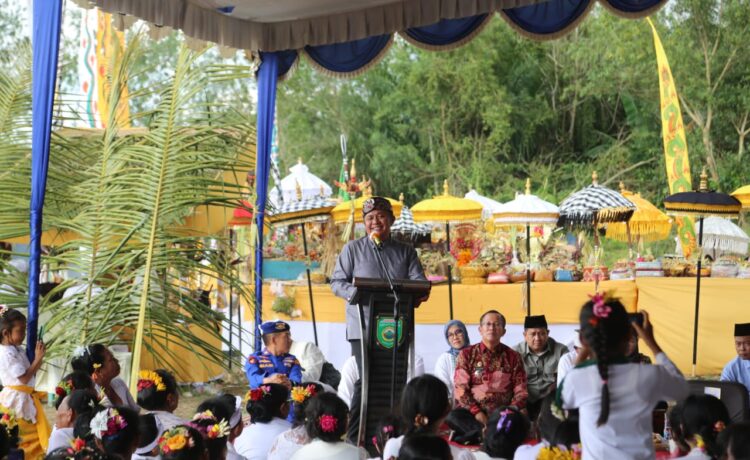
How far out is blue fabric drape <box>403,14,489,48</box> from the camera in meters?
8.62

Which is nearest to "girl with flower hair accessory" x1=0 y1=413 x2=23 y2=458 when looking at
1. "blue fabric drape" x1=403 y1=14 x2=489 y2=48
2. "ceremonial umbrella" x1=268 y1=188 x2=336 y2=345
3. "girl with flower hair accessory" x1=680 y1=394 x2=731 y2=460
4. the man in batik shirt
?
"girl with flower hair accessory" x1=680 y1=394 x2=731 y2=460

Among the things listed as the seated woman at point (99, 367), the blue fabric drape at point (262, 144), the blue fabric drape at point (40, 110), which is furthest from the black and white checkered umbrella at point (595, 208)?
the seated woman at point (99, 367)

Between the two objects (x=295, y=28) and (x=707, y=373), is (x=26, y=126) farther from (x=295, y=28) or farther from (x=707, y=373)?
(x=707, y=373)

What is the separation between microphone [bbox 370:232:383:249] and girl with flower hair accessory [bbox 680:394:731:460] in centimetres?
239

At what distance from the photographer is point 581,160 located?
27.8 metres

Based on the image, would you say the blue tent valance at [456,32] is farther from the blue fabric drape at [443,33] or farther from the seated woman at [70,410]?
the seated woman at [70,410]

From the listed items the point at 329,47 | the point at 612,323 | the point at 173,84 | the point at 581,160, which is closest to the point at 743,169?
the point at 581,160

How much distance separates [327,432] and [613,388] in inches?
57.6

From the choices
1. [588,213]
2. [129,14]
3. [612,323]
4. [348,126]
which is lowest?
[612,323]

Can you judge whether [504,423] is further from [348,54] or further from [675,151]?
[675,151]

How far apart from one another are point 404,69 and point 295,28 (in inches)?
847

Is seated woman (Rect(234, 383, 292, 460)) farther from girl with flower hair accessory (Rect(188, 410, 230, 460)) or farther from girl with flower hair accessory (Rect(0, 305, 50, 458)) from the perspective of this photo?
girl with flower hair accessory (Rect(0, 305, 50, 458))

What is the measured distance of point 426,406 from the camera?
410cm

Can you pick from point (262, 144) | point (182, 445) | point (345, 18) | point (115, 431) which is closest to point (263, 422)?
point (115, 431)
